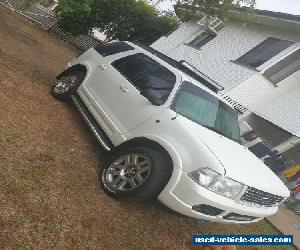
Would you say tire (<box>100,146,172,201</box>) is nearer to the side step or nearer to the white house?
the side step

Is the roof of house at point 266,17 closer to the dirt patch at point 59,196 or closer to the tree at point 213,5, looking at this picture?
the tree at point 213,5

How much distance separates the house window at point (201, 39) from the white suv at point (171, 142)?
1005 centimetres

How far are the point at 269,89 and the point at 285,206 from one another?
512 centimetres

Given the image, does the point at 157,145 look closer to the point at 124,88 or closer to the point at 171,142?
the point at 171,142

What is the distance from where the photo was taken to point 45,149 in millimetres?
5895

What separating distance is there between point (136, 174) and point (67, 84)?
3.47m

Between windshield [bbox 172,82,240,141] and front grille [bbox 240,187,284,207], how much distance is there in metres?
1.16

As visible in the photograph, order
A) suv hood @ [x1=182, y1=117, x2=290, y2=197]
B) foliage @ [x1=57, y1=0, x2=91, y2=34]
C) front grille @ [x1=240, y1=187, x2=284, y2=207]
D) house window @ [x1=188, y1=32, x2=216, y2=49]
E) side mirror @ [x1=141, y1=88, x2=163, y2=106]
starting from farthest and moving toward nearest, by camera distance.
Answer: foliage @ [x1=57, y1=0, x2=91, y2=34], house window @ [x1=188, y1=32, x2=216, y2=49], side mirror @ [x1=141, y1=88, x2=163, y2=106], front grille @ [x1=240, y1=187, x2=284, y2=207], suv hood @ [x1=182, y1=117, x2=290, y2=197]

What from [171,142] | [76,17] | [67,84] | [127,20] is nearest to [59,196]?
[171,142]

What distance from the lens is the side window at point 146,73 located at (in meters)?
6.25

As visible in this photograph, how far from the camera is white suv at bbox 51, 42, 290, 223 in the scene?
16.0 ft

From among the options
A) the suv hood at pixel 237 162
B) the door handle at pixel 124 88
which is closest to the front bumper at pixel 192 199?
the suv hood at pixel 237 162

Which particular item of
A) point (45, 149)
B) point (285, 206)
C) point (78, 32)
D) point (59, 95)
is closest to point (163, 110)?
point (45, 149)

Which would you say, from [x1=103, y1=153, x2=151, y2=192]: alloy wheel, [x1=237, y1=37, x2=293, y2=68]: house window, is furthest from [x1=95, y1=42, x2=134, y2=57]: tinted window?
[x1=237, y1=37, x2=293, y2=68]: house window
